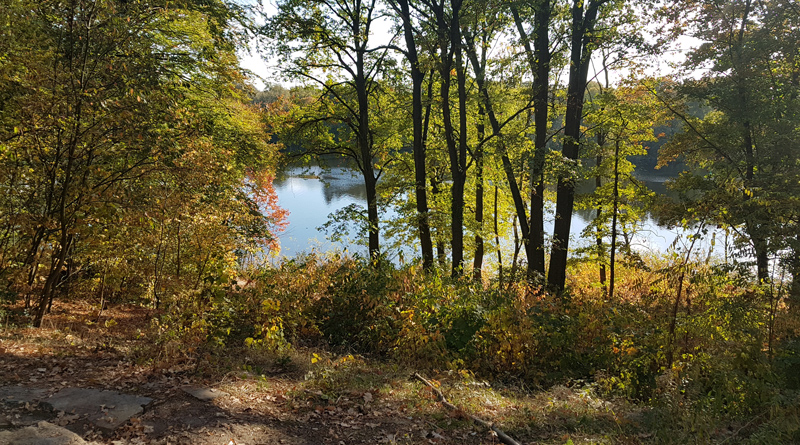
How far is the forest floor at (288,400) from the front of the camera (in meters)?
3.59

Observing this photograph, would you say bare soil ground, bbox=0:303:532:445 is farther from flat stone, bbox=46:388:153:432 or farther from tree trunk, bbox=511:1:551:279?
tree trunk, bbox=511:1:551:279

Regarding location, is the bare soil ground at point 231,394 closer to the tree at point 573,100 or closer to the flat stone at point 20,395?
the flat stone at point 20,395

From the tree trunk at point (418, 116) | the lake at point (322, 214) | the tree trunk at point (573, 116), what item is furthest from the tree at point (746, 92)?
the lake at point (322, 214)

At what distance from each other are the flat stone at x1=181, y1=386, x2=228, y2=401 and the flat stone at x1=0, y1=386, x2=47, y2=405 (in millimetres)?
1171

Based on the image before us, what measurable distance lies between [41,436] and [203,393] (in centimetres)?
135

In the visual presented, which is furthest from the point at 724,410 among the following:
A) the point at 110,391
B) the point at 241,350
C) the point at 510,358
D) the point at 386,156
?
the point at 386,156

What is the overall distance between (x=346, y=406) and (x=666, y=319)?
5.76 metres

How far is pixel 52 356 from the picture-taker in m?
4.79

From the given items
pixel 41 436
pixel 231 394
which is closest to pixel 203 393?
pixel 231 394

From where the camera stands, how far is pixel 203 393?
4.12m

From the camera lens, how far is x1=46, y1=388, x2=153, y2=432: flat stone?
11.1 feet

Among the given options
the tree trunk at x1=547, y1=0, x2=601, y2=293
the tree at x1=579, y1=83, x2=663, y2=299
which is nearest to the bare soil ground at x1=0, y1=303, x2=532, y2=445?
the tree trunk at x1=547, y1=0, x2=601, y2=293

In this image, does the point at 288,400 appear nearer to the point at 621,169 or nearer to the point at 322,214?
the point at 621,169

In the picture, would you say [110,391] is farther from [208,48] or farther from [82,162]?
[208,48]
